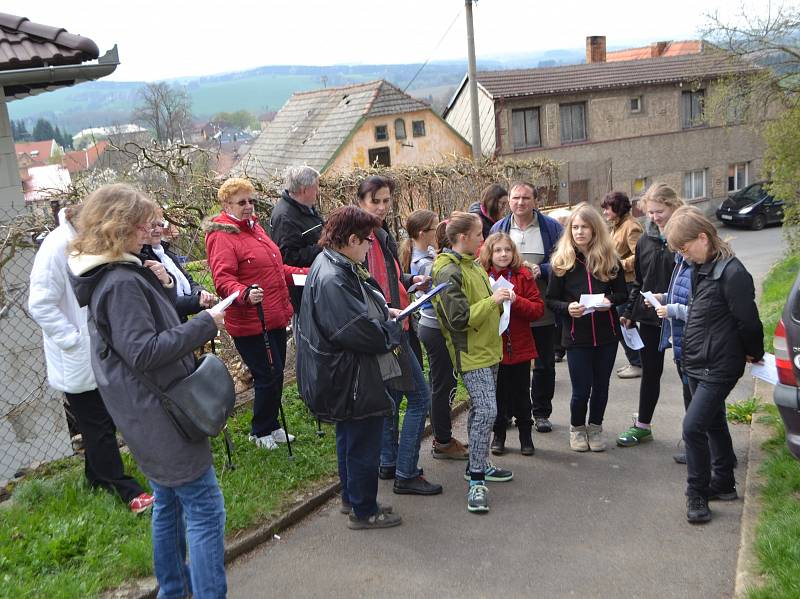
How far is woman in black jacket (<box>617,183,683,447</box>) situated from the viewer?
5.48 metres

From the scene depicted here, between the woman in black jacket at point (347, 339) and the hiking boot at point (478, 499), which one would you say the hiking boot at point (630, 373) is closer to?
the hiking boot at point (478, 499)

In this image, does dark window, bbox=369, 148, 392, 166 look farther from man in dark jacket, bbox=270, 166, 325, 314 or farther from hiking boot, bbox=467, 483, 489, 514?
hiking boot, bbox=467, 483, 489, 514

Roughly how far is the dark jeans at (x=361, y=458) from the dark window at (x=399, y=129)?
25800 millimetres

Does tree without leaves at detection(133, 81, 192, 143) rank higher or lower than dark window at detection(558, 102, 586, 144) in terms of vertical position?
higher

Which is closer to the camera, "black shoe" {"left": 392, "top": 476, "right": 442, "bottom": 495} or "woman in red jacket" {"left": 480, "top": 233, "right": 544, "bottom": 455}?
"black shoe" {"left": 392, "top": 476, "right": 442, "bottom": 495}

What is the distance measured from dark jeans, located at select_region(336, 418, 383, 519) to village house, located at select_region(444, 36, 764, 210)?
994 inches

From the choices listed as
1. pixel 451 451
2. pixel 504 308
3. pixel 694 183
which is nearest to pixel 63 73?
pixel 504 308

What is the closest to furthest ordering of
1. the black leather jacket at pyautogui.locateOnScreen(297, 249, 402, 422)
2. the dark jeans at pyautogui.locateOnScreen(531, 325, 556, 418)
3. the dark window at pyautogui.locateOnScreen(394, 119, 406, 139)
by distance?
the black leather jacket at pyautogui.locateOnScreen(297, 249, 402, 422)
the dark jeans at pyautogui.locateOnScreen(531, 325, 556, 418)
the dark window at pyautogui.locateOnScreen(394, 119, 406, 139)

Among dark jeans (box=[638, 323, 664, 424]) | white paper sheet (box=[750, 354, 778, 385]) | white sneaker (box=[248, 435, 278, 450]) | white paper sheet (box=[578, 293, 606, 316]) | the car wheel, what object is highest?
white paper sheet (box=[578, 293, 606, 316])

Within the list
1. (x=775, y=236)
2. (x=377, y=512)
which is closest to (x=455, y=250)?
(x=377, y=512)

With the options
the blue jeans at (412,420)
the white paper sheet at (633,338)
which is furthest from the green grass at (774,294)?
the blue jeans at (412,420)

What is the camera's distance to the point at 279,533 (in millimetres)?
4742

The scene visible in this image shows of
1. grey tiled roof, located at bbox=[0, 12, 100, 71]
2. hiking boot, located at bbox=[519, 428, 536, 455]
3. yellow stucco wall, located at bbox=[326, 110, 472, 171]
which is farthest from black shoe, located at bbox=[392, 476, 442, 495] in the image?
yellow stucco wall, located at bbox=[326, 110, 472, 171]

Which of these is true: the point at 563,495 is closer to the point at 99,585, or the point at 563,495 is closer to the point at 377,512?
the point at 377,512
